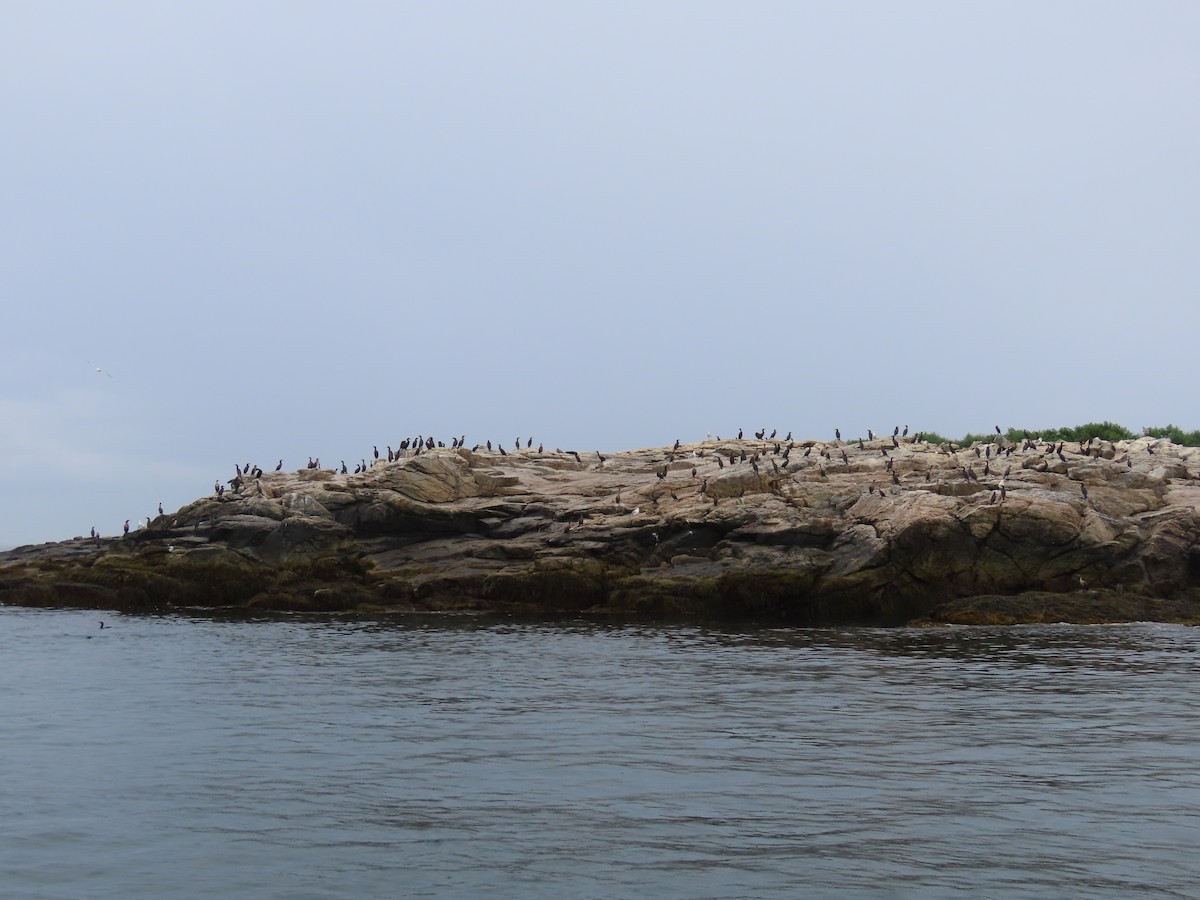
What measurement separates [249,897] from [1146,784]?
17083 millimetres

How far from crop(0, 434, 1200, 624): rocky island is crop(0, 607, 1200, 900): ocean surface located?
11.0 m

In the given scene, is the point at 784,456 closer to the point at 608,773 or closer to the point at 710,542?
the point at 710,542

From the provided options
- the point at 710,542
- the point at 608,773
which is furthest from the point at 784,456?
the point at 608,773

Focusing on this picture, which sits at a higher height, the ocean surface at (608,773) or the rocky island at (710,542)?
the rocky island at (710,542)

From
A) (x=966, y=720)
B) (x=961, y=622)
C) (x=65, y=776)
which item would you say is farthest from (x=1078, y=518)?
(x=65, y=776)

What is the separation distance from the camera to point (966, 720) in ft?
96.8

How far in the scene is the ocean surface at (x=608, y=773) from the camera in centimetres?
1738

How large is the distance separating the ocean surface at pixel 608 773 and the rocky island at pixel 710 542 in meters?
11.0

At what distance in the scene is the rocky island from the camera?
54.4m

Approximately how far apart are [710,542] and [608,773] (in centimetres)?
3787

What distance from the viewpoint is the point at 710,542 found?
2410 inches

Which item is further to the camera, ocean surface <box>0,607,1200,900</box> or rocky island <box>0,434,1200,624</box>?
rocky island <box>0,434,1200,624</box>

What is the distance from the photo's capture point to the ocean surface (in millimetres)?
17375

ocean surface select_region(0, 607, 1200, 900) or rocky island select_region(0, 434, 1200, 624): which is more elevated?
rocky island select_region(0, 434, 1200, 624)
